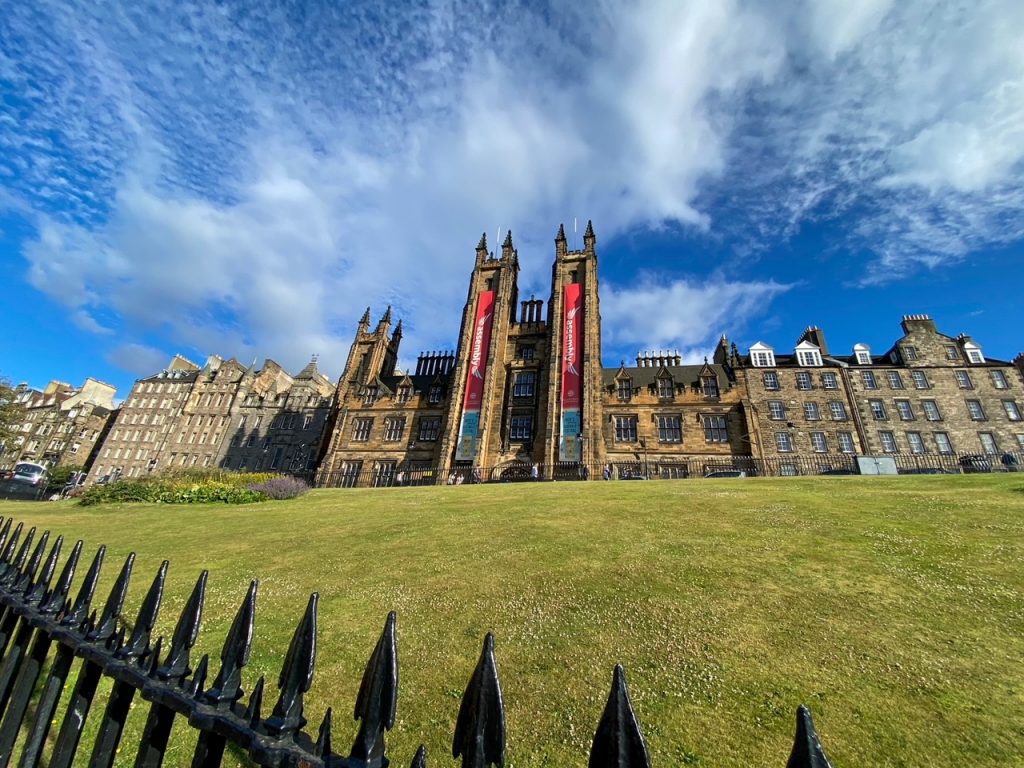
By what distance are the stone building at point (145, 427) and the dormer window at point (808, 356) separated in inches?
3053

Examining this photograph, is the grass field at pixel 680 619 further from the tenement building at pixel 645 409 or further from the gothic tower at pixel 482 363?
the gothic tower at pixel 482 363

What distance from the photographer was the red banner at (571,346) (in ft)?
121

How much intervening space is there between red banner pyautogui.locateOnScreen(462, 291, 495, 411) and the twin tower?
0.33ft

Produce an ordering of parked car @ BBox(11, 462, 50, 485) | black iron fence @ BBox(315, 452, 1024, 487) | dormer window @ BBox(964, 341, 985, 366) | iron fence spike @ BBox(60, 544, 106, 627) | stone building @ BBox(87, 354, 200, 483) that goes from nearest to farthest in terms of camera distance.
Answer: iron fence spike @ BBox(60, 544, 106, 627)
black iron fence @ BBox(315, 452, 1024, 487)
dormer window @ BBox(964, 341, 985, 366)
parked car @ BBox(11, 462, 50, 485)
stone building @ BBox(87, 354, 200, 483)

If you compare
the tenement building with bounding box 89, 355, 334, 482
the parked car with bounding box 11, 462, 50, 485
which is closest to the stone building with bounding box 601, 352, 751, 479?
the tenement building with bounding box 89, 355, 334, 482

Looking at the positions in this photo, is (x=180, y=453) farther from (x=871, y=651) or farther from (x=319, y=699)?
(x=871, y=651)

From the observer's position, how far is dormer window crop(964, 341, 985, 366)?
121 feet

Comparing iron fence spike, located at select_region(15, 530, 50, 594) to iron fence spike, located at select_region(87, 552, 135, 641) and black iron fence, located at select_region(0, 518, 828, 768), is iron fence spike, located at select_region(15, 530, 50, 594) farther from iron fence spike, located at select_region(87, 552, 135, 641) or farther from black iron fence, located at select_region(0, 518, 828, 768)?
iron fence spike, located at select_region(87, 552, 135, 641)

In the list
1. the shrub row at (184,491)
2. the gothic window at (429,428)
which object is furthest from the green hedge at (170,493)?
the gothic window at (429,428)

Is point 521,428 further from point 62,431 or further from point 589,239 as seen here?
point 62,431

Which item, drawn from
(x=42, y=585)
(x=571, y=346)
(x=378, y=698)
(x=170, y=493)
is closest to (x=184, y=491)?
(x=170, y=493)

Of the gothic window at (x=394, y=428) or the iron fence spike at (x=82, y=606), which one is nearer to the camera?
the iron fence spike at (x=82, y=606)

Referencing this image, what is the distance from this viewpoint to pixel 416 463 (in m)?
40.4

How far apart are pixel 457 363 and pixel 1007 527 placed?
35.9m
